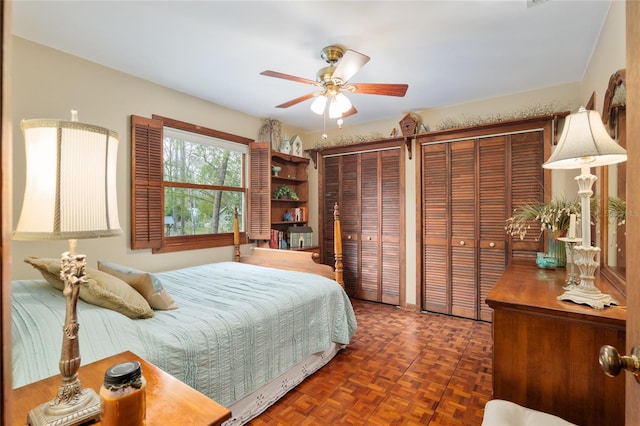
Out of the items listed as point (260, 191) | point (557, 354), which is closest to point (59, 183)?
point (557, 354)

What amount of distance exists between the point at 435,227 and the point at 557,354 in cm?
242

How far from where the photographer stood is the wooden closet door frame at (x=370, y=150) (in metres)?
3.84

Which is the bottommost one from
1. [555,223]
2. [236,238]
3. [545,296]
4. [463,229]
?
[545,296]

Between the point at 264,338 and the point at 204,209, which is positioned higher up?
the point at 204,209

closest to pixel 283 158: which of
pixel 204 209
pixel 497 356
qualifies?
pixel 204 209

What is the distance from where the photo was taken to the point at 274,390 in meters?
1.98

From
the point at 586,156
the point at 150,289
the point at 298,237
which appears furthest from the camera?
the point at 298,237

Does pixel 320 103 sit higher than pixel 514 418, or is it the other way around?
pixel 320 103

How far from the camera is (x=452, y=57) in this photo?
2506 mm

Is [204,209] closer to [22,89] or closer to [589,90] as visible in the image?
[22,89]

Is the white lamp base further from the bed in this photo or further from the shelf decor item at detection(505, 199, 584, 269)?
the bed

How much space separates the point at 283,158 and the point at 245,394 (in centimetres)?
312

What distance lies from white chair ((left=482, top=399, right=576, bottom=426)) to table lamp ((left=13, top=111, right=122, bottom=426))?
1.29 metres

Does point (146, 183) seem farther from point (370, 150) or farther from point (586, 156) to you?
point (586, 156)
